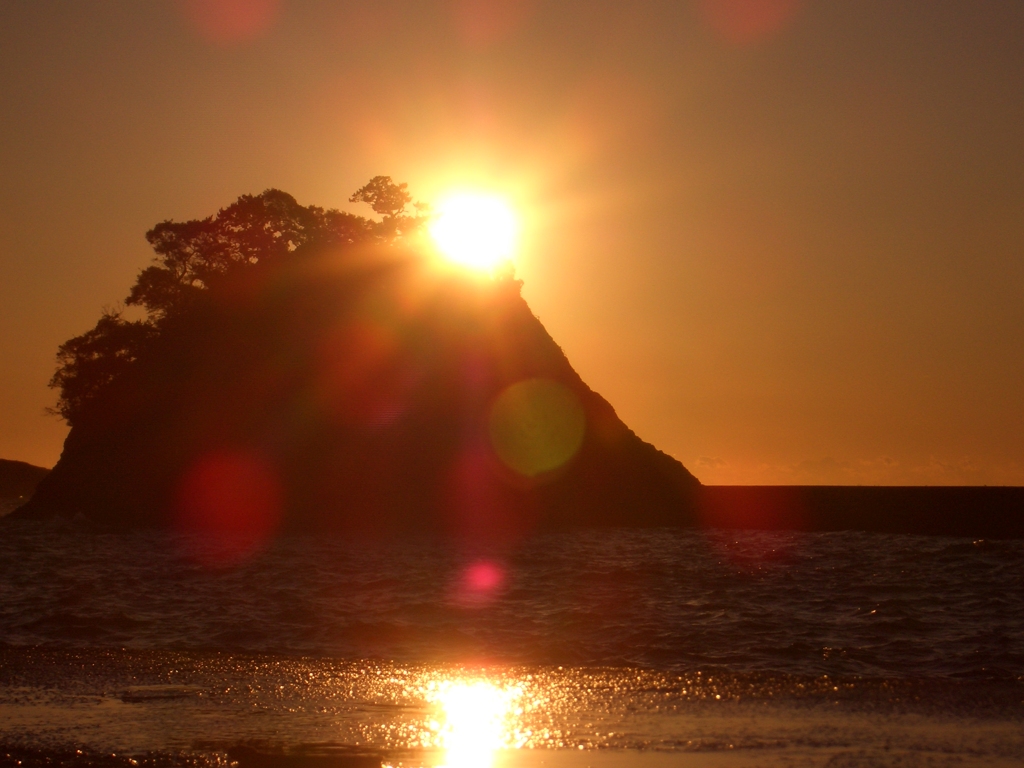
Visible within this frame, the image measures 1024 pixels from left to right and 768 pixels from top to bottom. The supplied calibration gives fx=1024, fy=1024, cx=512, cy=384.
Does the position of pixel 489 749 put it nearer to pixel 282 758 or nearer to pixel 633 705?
pixel 282 758

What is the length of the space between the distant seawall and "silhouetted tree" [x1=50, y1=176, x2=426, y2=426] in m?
27.5

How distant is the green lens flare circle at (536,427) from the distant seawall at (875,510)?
293 inches

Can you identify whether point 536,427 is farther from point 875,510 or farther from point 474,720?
point 474,720

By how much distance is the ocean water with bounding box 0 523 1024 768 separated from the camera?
26.7 ft

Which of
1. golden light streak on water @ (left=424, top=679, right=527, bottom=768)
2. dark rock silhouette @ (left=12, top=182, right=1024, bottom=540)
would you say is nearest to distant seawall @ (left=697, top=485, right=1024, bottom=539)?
dark rock silhouette @ (left=12, top=182, right=1024, bottom=540)

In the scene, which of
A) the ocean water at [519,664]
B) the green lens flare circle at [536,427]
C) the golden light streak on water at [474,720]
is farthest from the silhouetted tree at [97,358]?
the golden light streak on water at [474,720]

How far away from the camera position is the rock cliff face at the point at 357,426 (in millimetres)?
50750

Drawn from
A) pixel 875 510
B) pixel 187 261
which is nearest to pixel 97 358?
pixel 187 261

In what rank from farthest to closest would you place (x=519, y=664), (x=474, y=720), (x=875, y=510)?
(x=875, y=510)
(x=519, y=664)
(x=474, y=720)

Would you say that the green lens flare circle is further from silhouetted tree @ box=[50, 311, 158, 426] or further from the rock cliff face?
silhouetted tree @ box=[50, 311, 158, 426]

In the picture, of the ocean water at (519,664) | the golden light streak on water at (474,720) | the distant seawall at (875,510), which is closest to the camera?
the golden light streak on water at (474,720)

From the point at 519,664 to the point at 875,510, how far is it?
43285 mm

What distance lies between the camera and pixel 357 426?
5316cm

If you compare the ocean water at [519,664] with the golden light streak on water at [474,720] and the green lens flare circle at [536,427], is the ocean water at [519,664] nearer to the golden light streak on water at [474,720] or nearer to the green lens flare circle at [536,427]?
the golden light streak on water at [474,720]
